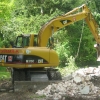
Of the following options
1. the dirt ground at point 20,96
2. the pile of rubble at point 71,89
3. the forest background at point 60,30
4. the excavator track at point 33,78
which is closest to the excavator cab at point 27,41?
the excavator track at point 33,78

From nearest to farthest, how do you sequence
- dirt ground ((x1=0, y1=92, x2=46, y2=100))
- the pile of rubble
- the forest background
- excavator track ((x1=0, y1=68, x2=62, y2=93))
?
dirt ground ((x1=0, y1=92, x2=46, y2=100)) < the pile of rubble < excavator track ((x1=0, y1=68, x2=62, y2=93)) < the forest background

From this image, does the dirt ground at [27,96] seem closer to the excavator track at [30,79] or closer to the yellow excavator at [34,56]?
the excavator track at [30,79]

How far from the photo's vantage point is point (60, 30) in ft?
80.6

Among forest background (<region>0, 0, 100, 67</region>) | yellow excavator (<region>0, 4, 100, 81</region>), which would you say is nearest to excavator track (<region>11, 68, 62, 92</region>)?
yellow excavator (<region>0, 4, 100, 81</region>)

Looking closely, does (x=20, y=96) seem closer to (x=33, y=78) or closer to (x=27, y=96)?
(x=27, y=96)

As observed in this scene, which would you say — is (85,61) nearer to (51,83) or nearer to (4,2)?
(4,2)

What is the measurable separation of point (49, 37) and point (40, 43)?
1.66ft

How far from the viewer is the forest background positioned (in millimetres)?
23812

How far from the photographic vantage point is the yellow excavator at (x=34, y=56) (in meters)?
10.3

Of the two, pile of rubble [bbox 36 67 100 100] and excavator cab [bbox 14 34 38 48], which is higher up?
excavator cab [bbox 14 34 38 48]

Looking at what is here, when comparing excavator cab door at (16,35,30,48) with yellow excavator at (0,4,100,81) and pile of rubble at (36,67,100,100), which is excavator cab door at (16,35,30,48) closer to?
yellow excavator at (0,4,100,81)

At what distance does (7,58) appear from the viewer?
1037cm

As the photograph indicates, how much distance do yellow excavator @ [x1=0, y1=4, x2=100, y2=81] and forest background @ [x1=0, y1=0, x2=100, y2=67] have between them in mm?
11845

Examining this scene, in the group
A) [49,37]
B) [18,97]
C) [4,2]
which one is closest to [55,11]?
[4,2]
